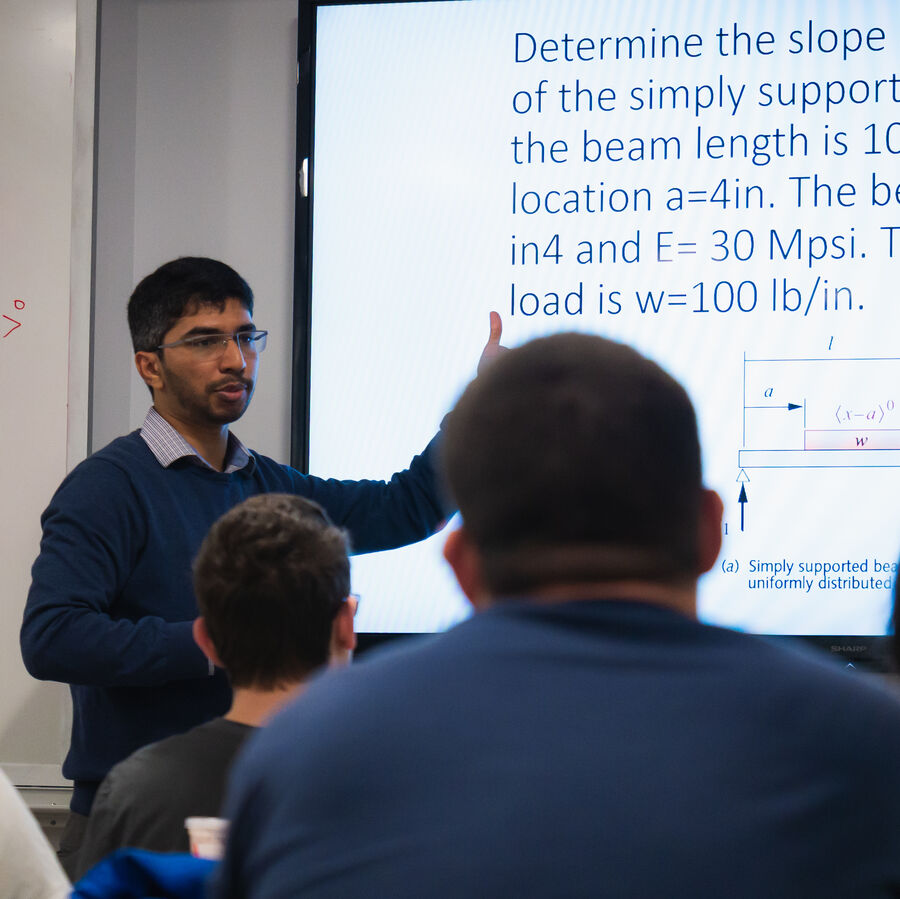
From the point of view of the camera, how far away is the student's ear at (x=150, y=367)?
2182 mm

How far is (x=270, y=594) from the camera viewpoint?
1292 millimetres

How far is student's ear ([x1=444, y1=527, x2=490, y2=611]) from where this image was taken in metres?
0.69

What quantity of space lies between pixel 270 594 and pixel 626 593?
72cm

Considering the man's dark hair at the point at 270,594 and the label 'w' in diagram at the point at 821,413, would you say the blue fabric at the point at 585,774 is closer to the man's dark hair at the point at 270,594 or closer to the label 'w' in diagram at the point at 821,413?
the man's dark hair at the point at 270,594

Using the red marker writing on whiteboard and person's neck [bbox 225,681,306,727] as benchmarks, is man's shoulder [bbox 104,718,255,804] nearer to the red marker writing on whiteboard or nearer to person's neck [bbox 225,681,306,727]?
person's neck [bbox 225,681,306,727]

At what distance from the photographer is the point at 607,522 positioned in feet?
2.12

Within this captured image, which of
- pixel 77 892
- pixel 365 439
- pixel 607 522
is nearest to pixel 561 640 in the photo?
pixel 607 522

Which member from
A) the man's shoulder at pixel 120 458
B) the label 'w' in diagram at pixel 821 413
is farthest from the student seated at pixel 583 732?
the label 'w' in diagram at pixel 821 413

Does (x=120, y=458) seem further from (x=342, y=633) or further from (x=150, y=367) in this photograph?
(x=342, y=633)

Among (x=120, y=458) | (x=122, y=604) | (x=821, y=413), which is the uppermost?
(x=821, y=413)

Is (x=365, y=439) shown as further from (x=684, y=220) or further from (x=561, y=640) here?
(x=561, y=640)

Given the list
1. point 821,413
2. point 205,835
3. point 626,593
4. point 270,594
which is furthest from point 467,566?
point 821,413

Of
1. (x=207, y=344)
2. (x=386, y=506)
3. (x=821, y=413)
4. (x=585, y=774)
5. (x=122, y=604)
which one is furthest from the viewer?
(x=821, y=413)

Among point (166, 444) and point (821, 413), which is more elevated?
point (821, 413)
